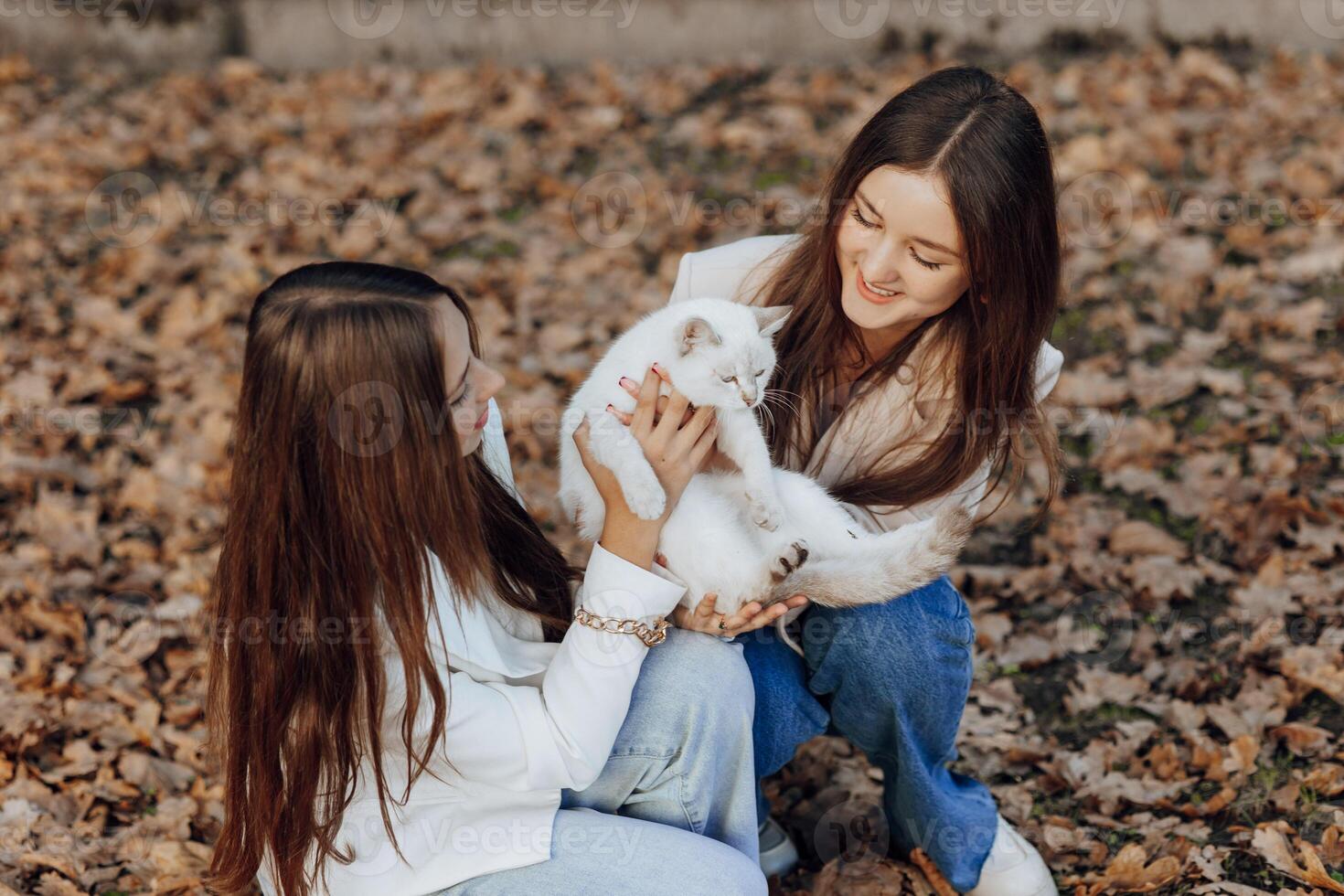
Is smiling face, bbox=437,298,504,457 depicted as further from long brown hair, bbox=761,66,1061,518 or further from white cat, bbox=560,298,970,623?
long brown hair, bbox=761,66,1061,518

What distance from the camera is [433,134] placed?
637 centimetres

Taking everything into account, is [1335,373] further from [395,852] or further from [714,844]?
[395,852]

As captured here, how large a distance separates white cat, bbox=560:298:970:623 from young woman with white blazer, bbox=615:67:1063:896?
4.7 inches

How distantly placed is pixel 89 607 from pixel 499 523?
1.93m

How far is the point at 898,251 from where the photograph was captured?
235 cm

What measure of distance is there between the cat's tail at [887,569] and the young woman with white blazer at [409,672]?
1.02 ft

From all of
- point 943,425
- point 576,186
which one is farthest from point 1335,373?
point 576,186

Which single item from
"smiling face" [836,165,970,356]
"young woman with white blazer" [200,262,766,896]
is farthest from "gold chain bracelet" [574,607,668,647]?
"smiling face" [836,165,970,356]

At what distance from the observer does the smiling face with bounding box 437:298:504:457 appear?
76.5 inches

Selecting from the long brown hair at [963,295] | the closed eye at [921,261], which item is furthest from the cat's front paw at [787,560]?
the closed eye at [921,261]

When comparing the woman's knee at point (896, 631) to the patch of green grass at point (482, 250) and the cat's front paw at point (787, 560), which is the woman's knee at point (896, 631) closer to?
the cat's front paw at point (787, 560)

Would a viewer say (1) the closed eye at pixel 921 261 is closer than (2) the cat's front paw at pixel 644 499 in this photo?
No

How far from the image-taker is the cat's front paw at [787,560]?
2.31 meters

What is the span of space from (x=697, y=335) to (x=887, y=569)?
0.65m
